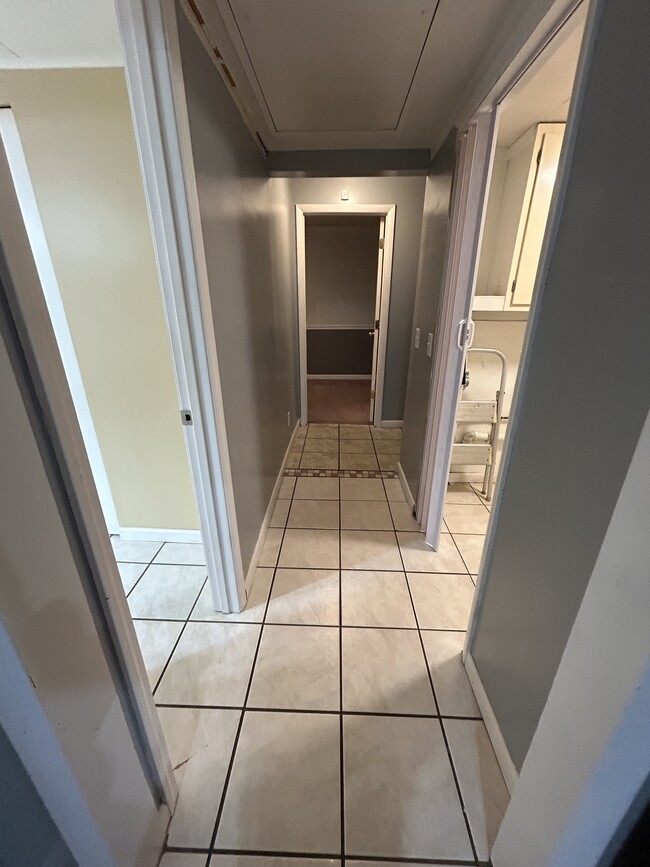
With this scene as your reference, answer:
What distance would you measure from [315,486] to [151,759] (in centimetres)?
186

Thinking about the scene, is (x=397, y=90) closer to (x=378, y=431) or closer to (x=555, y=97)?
(x=555, y=97)

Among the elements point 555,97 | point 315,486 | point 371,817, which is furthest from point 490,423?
point 371,817

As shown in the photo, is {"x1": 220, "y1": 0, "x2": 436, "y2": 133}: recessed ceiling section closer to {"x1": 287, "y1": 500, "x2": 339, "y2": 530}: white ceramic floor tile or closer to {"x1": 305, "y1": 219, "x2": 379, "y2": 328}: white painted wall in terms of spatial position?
{"x1": 287, "y1": 500, "x2": 339, "y2": 530}: white ceramic floor tile

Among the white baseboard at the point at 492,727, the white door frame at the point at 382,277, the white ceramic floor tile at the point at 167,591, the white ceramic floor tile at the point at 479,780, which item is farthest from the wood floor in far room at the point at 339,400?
the white ceramic floor tile at the point at 479,780

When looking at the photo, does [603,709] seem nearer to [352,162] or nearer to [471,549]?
[471,549]

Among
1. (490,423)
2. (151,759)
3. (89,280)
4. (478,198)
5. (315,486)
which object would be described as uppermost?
(478,198)

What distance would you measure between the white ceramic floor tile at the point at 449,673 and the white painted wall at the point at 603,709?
517 millimetres

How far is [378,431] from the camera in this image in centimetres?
368

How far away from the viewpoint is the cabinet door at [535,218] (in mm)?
1762

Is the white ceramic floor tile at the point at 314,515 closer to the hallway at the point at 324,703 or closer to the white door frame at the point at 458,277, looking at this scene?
the hallway at the point at 324,703

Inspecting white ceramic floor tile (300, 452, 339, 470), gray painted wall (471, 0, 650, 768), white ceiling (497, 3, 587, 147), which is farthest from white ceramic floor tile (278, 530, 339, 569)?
white ceiling (497, 3, 587, 147)

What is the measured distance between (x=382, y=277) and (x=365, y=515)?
2298 millimetres

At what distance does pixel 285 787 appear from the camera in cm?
103

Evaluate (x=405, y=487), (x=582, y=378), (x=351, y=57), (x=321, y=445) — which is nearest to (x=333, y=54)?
(x=351, y=57)
